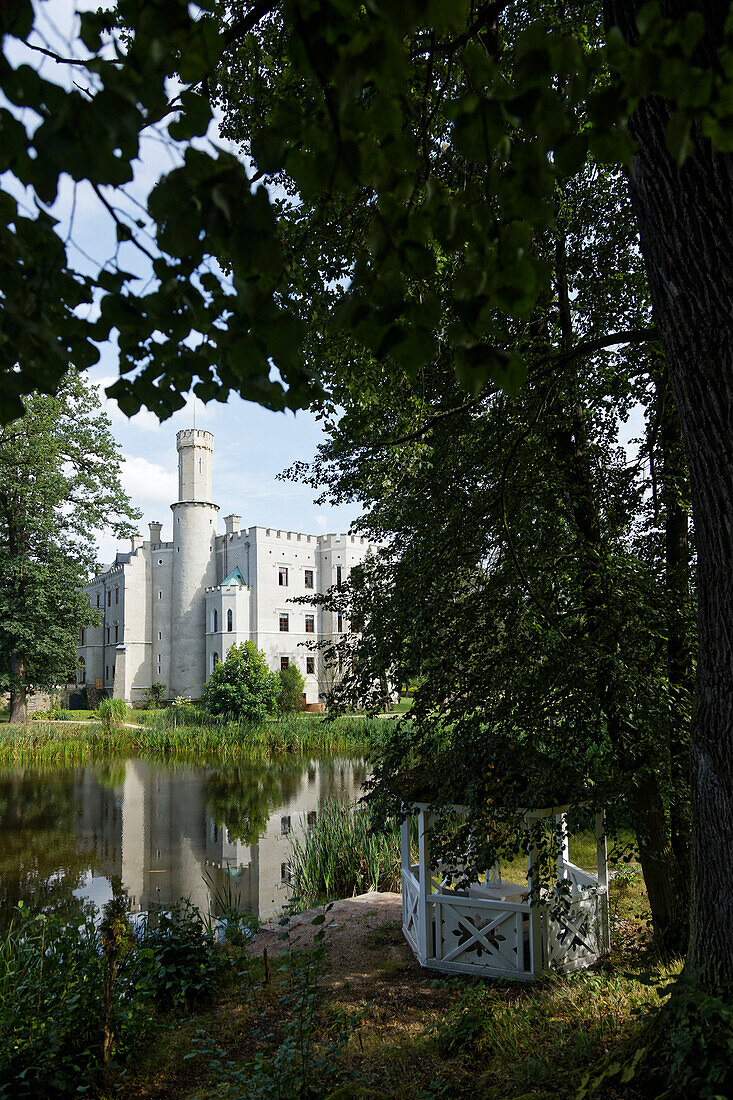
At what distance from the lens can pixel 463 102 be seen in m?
1.30

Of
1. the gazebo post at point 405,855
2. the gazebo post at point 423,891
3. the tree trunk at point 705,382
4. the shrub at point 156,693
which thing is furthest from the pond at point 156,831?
the shrub at point 156,693

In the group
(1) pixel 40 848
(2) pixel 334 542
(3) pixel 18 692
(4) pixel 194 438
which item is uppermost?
(4) pixel 194 438

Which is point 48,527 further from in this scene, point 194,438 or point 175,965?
point 175,965

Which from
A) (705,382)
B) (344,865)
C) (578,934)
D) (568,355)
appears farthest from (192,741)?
(705,382)

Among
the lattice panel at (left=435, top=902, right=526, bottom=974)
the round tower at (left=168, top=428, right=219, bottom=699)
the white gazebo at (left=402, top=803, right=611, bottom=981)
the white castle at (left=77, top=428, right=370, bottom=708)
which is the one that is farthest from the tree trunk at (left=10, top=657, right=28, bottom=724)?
the lattice panel at (left=435, top=902, right=526, bottom=974)

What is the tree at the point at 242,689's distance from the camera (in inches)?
966

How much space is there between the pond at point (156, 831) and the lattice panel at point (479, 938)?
1.40 meters

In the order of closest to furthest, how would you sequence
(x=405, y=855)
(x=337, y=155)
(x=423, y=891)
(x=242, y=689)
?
1. (x=337, y=155)
2. (x=423, y=891)
3. (x=405, y=855)
4. (x=242, y=689)

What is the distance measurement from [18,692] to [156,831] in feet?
51.7

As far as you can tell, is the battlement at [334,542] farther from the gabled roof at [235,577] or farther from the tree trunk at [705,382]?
Answer: the tree trunk at [705,382]

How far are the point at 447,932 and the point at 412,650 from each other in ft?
10.4

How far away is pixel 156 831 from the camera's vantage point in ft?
41.3

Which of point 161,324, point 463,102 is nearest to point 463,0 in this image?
point 463,102

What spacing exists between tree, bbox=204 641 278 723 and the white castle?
7.37 meters
